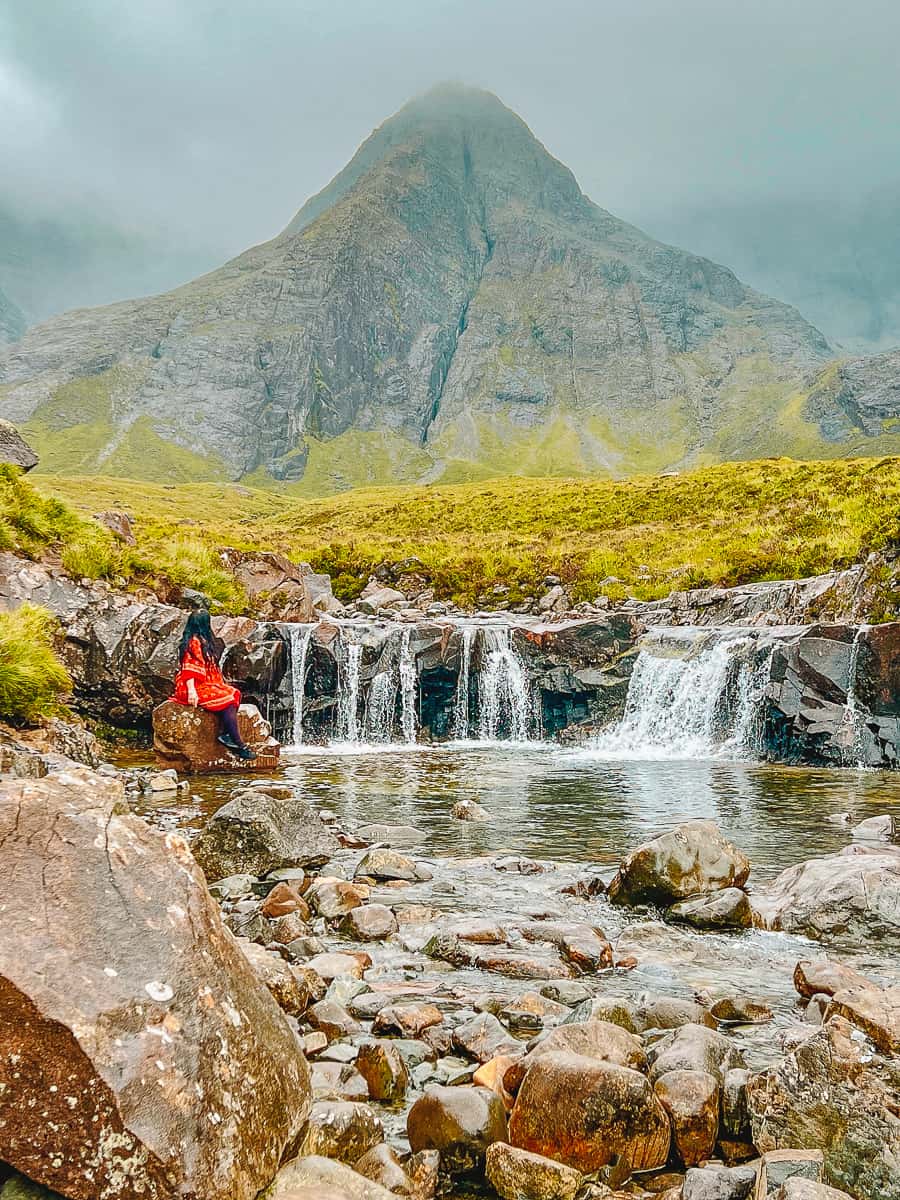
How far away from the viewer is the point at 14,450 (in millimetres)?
26703

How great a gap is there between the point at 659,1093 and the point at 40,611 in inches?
722

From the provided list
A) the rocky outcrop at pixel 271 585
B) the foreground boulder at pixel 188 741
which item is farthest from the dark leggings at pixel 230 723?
the rocky outcrop at pixel 271 585

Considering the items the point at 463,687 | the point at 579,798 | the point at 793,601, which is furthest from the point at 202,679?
the point at 793,601

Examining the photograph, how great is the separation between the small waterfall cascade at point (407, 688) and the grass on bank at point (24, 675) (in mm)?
15299

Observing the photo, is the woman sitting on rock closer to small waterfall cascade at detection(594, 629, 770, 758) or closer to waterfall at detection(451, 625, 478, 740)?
waterfall at detection(451, 625, 478, 740)

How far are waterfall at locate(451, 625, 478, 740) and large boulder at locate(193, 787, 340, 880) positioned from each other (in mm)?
18840

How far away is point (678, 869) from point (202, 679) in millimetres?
12978

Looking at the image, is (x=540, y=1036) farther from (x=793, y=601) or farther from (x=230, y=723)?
(x=793, y=601)

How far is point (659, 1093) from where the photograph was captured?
5.11 meters

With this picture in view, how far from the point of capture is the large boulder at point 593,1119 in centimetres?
468

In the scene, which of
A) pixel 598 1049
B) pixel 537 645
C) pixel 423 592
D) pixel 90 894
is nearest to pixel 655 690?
pixel 537 645

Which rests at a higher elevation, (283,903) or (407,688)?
(407,688)

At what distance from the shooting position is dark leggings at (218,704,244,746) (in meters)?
20.0

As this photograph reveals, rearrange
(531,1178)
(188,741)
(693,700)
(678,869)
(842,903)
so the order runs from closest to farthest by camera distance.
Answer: (531,1178)
(842,903)
(678,869)
(188,741)
(693,700)
